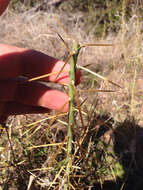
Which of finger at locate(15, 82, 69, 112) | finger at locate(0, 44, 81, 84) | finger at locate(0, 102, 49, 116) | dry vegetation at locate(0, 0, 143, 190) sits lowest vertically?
dry vegetation at locate(0, 0, 143, 190)

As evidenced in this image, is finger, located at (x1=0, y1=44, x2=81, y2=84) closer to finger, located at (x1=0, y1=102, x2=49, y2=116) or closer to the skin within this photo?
the skin

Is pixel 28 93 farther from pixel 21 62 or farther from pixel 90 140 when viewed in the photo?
pixel 90 140

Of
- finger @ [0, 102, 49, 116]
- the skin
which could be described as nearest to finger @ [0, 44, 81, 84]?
the skin

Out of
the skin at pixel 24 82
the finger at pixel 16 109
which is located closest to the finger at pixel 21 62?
the skin at pixel 24 82

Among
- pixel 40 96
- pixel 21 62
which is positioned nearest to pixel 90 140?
pixel 40 96

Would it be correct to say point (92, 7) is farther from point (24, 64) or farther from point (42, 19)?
point (24, 64)

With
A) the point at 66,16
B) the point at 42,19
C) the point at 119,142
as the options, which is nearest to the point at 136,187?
the point at 119,142

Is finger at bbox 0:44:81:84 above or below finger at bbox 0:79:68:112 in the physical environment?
above
